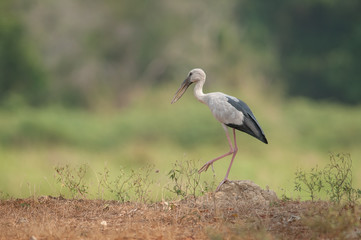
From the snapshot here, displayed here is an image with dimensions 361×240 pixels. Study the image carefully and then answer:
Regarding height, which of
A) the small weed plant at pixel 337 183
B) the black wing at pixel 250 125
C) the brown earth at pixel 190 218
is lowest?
the brown earth at pixel 190 218

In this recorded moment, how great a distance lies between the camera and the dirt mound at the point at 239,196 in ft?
23.4

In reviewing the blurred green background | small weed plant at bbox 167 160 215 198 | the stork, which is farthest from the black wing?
the blurred green background

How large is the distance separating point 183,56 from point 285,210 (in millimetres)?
17431

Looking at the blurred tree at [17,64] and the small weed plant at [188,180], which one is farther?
the blurred tree at [17,64]

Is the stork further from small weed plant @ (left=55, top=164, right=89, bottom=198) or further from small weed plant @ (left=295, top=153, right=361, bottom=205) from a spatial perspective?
small weed plant @ (left=55, top=164, right=89, bottom=198)

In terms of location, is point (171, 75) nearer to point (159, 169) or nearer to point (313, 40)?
point (313, 40)

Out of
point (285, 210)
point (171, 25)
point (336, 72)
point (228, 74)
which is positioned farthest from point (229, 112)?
point (336, 72)

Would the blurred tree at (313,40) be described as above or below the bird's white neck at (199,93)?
above

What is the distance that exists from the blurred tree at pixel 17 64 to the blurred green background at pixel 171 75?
4 cm

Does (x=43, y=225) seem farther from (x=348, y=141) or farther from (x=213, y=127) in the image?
(x=348, y=141)

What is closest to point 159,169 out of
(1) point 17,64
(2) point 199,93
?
(2) point 199,93

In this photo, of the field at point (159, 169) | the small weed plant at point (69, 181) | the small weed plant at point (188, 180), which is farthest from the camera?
the small weed plant at point (69, 181)

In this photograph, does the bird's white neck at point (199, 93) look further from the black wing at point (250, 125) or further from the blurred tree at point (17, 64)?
the blurred tree at point (17, 64)

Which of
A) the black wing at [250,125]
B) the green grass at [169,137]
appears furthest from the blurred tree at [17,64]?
the black wing at [250,125]
